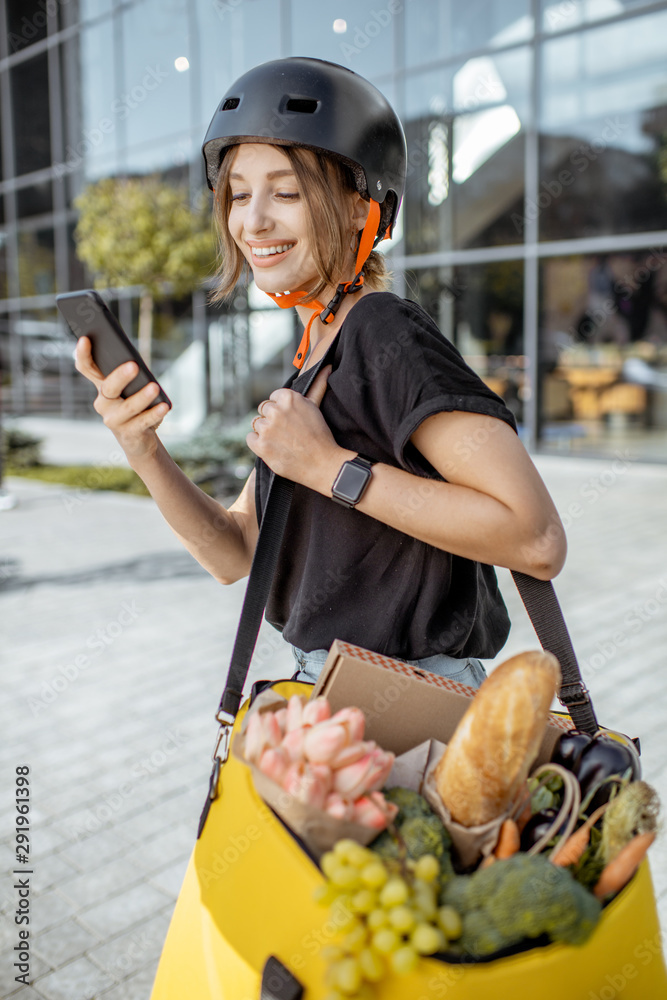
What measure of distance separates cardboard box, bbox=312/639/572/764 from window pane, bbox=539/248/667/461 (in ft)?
38.6

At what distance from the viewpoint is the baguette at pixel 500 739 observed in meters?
1.03

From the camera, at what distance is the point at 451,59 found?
525 inches

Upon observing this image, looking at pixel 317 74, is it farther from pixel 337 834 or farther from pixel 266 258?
pixel 337 834

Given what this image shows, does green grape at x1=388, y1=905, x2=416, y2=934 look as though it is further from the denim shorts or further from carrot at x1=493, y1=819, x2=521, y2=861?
the denim shorts

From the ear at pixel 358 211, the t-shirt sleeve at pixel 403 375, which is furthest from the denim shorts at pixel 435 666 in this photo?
the ear at pixel 358 211

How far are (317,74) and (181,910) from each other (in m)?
1.49

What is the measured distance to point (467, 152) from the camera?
44.5 feet

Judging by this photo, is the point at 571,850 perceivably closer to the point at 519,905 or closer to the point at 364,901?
the point at 519,905

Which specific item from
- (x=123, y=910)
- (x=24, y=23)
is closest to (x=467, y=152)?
(x=123, y=910)

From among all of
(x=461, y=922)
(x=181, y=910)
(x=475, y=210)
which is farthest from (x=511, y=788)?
(x=475, y=210)

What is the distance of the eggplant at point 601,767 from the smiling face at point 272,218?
3.11ft

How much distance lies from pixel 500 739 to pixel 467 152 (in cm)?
1397

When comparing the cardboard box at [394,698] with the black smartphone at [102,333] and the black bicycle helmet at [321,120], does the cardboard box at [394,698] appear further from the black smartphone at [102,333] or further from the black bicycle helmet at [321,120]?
the black bicycle helmet at [321,120]

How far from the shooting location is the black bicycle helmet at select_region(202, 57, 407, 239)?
1.50 metres
